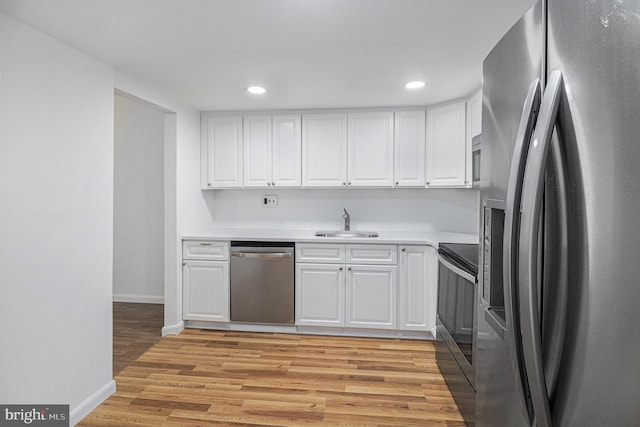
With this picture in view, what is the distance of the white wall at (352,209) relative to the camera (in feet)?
12.8

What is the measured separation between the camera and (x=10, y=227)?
1778mm

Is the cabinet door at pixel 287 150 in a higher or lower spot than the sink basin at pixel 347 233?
higher

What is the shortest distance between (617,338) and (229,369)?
2.72m

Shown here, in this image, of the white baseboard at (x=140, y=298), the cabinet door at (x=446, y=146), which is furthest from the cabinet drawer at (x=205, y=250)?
the cabinet door at (x=446, y=146)

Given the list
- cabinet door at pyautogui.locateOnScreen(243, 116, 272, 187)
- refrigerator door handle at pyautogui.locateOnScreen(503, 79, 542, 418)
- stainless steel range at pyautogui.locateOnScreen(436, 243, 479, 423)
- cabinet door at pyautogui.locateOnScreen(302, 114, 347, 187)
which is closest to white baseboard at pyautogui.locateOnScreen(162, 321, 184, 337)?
cabinet door at pyautogui.locateOnScreen(243, 116, 272, 187)

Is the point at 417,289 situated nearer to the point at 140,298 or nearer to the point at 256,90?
the point at 256,90

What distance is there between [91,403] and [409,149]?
328 centimetres

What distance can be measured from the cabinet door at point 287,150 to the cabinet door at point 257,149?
7 cm

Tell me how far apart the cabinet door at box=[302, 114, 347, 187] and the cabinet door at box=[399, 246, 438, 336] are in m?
1.03

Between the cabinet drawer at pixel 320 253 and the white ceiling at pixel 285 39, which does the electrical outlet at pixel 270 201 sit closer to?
the cabinet drawer at pixel 320 253

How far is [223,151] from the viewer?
394 centimetres

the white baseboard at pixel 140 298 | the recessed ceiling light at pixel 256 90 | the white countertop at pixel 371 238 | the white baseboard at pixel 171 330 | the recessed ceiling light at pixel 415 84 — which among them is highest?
the recessed ceiling light at pixel 415 84

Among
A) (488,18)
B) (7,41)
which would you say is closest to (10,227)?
(7,41)

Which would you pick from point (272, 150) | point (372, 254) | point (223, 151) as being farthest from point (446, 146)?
point (223, 151)
